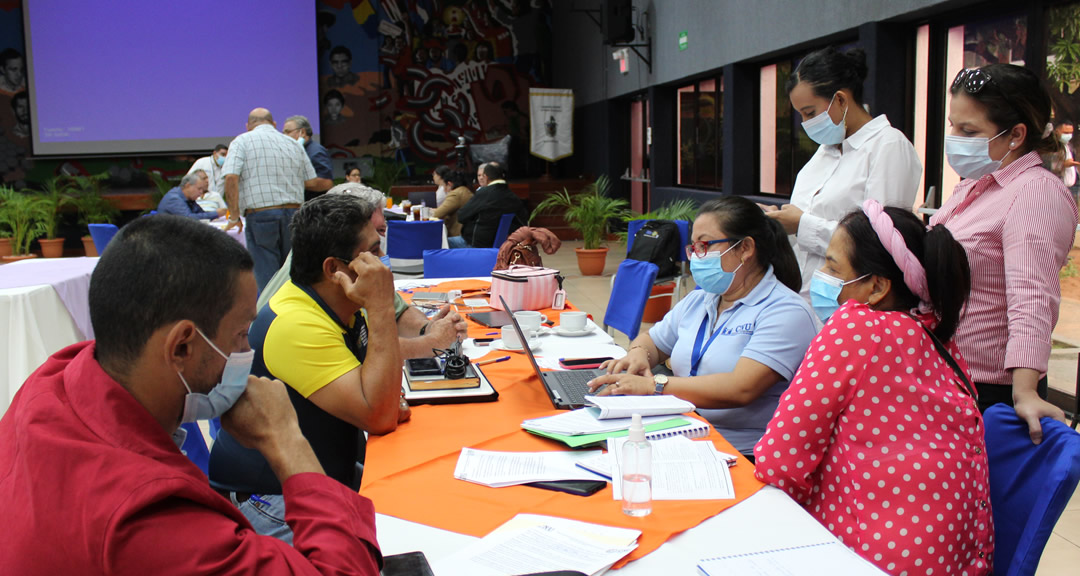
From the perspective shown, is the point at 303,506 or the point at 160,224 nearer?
the point at 160,224

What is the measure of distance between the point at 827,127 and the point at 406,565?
7.27ft

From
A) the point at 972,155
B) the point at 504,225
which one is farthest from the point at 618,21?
the point at 972,155

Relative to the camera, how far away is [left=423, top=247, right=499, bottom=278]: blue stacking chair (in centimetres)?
489

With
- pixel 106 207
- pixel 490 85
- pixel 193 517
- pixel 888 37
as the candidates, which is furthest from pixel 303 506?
pixel 490 85

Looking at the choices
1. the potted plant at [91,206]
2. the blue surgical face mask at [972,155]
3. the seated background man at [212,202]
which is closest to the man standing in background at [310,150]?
the seated background man at [212,202]

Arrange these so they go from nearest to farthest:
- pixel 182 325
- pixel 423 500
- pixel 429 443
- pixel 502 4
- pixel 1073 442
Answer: pixel 182 325
pixel 1073 442
pixel 423 500
pixel 429 443
pixel 502 4

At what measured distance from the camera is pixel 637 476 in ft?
4.91

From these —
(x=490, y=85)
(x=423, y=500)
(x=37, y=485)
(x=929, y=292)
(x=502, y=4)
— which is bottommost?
(x=423, y=500)

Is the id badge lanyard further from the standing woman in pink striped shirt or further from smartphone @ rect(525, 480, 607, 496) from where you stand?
smartphone @ rect(525, 480, 607, 496)

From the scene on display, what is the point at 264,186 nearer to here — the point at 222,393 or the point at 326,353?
the point at 326,353

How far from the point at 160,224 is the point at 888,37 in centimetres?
515

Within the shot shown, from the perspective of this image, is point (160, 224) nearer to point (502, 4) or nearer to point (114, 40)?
point (114, 40)

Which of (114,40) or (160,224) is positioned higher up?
(114,40)

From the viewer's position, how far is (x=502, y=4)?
46.2 feet
